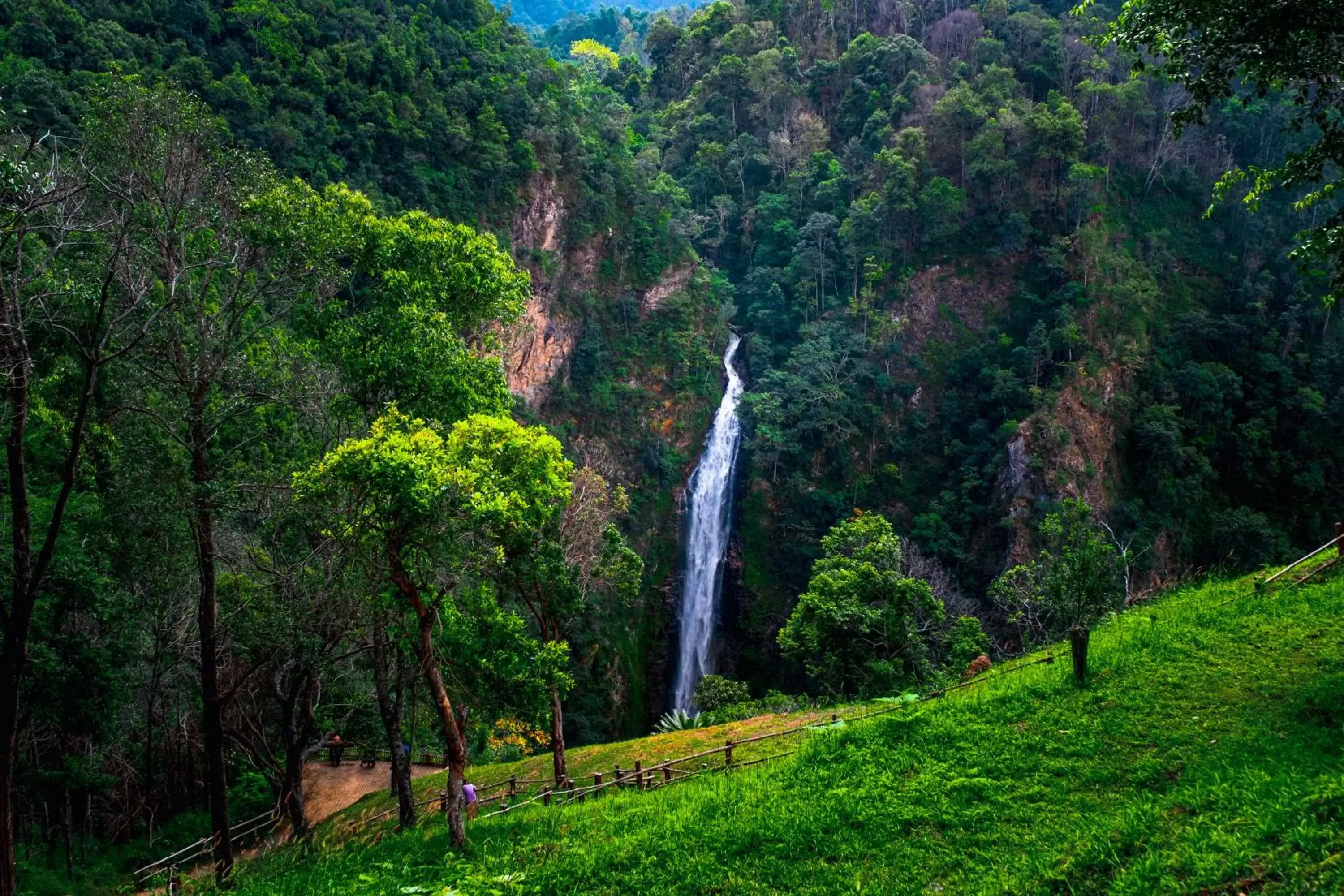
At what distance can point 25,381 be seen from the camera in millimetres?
8117

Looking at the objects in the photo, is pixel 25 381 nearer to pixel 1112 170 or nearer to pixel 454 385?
pixel 454 385

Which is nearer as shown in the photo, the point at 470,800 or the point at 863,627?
the point at 470,800

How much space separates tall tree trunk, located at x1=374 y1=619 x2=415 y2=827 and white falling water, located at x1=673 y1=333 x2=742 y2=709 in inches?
798

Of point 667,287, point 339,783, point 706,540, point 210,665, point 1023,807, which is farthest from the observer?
point 667,287

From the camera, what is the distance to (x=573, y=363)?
36.0 meters

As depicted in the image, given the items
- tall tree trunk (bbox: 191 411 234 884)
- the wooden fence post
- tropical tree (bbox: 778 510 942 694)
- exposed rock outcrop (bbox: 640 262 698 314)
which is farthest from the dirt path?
exposed rock outcrop (bbox: 640 262 698 314)

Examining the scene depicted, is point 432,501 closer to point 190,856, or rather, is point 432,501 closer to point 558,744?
point 558,744

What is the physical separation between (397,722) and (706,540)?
23.6m

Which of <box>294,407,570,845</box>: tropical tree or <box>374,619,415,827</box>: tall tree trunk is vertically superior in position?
<box>294,407,570,845</box>: tropical tree

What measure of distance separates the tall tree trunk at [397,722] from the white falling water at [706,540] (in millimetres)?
20279

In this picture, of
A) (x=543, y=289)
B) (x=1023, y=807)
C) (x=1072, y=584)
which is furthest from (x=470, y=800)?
(x=543, y=289)

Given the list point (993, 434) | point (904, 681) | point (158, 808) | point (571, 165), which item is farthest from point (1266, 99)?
point (158, 808)

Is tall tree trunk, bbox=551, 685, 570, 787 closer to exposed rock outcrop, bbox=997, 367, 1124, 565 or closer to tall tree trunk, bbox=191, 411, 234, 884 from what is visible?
tall tree trunk, bbox=191, 411, 234, 884

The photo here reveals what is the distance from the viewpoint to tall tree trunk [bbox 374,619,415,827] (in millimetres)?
11484
